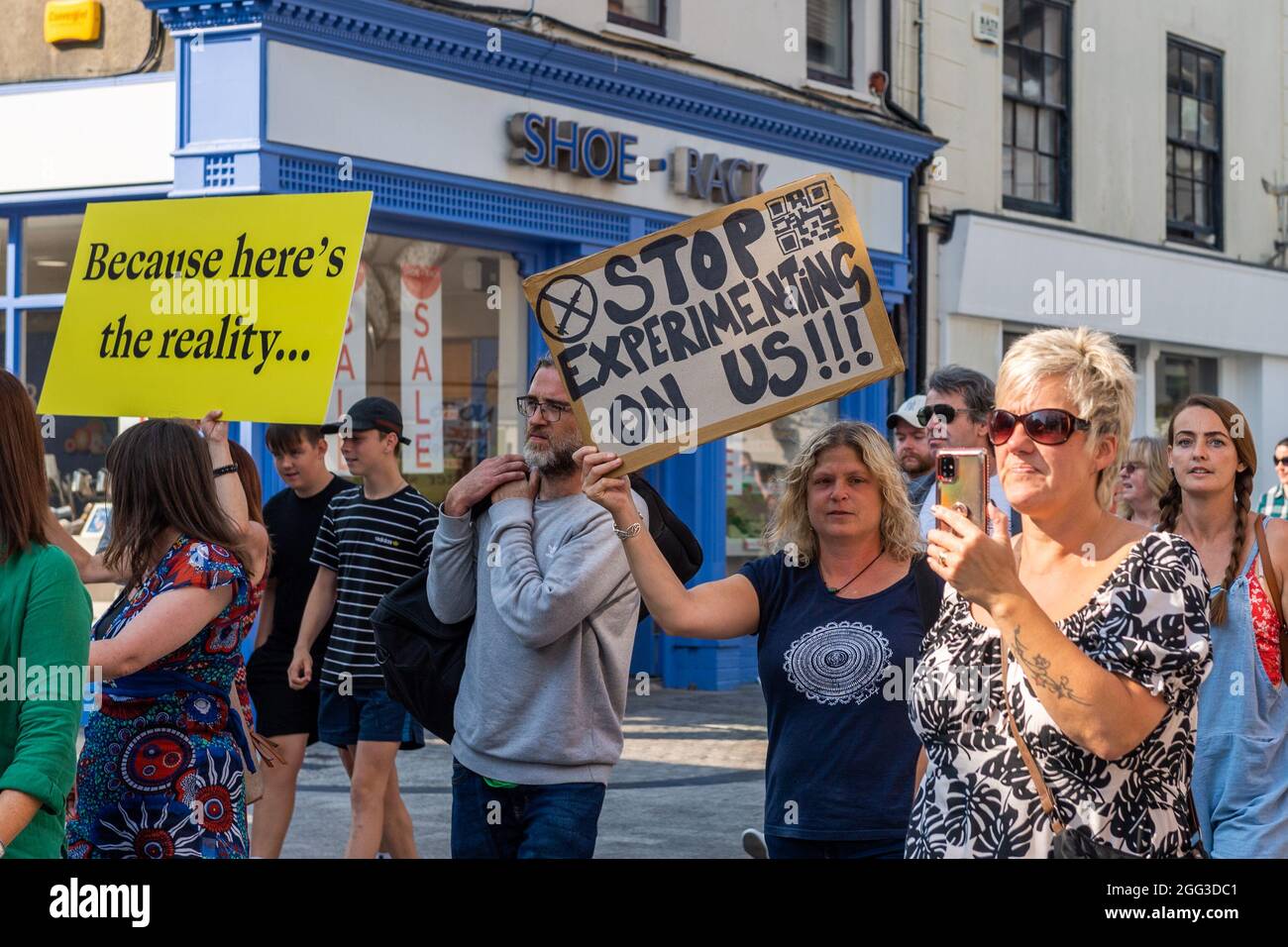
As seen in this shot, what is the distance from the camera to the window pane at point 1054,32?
57.2 feet

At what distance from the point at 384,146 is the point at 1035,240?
7.60m

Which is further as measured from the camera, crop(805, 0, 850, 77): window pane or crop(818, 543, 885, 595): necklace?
crop(805, 0, 850, 77): window pane

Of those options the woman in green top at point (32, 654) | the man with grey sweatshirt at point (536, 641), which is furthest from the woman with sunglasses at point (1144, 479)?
the woman in green top at point (32, 654)

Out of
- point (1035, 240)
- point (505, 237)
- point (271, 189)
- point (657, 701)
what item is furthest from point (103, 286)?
point (1035, 240)

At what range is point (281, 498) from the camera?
315 inches

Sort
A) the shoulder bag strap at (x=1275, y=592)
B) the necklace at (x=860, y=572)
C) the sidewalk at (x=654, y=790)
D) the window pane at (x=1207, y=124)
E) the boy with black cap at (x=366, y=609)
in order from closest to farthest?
the necklace at (x=860, y=572) → the shoulder bag strap at (x=1275, y=592) → the boy with black cap at (x=366, y=609) → the sidewalk at (x=654, y=790) → the window pane at (x=1207, y=124)

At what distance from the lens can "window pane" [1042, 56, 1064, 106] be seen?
17.5 metres

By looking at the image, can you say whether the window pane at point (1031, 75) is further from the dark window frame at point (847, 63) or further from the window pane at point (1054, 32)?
the dark window frame at point (847, 63)

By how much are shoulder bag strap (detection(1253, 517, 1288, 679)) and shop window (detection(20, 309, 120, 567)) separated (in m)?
7.99

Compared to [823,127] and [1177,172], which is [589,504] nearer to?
[823,127]

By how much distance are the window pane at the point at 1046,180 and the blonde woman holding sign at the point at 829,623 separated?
13441 mm

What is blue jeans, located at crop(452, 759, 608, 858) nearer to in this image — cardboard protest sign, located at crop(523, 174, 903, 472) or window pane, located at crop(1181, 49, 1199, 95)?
cardboard protest sign, located at crop(523, 174, 903, 472)

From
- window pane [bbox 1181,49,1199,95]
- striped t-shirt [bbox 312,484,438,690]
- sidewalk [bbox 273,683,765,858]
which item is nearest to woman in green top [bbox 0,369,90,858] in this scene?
striped t-shirt [bbox 312,484,438,690]

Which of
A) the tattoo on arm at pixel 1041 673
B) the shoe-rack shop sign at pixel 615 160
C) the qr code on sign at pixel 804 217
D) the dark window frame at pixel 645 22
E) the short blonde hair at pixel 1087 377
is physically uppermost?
the dark window frame at pixel 645 22
